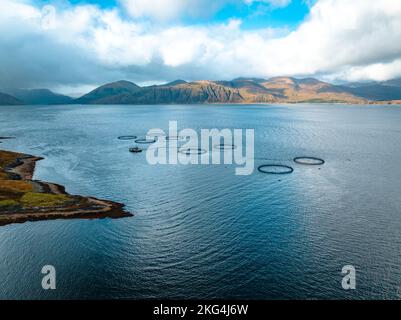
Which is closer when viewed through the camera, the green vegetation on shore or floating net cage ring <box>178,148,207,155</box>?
the green vegetation on shore

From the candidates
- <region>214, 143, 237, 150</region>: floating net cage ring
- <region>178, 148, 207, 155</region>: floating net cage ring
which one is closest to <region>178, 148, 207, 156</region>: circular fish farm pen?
<region>178, 148, 207, 155</region>: floating net cage ring

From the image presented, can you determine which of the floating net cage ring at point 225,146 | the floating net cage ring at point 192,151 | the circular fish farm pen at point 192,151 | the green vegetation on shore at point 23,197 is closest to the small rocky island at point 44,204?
the green vegetation on shore at point 23,197

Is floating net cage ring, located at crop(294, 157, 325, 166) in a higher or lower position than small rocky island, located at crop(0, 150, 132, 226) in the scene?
higher

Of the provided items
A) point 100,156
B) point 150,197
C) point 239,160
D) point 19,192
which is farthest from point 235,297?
point 100,156

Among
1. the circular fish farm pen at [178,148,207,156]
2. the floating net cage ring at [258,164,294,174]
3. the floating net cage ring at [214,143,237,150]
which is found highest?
the floating net cage ring at [214,143,237,150]

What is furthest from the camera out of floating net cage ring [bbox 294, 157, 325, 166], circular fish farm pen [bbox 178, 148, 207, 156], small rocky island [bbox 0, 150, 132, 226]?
circular fish farm pen [bbox 178, 148, 207, 156]

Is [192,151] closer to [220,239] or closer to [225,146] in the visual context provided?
[225,146]

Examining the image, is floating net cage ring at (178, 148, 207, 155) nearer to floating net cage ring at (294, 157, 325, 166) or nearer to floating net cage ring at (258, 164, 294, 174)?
floating net cage ring at (258, 164, 294, 174)

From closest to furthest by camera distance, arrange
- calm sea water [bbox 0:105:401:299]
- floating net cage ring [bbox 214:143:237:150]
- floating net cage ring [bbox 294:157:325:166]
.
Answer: calm sea water [bbox 0:105:401:299] → floating net cage ring [bbox 294:157:325:166] → floating net cage ring [bbox 214:143:237:150]
